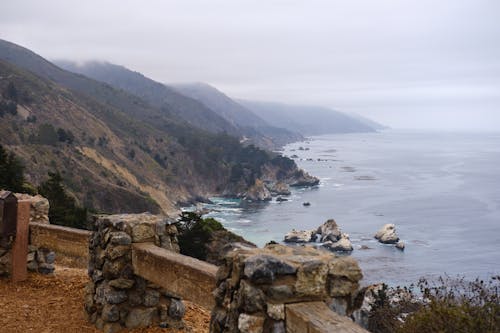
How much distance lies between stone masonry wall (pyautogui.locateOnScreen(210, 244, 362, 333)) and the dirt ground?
9.49ft

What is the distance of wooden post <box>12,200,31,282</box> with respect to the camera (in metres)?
8.59

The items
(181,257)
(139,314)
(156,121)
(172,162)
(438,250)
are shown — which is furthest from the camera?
(156,121)

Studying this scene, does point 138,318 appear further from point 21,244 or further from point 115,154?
point 115,154

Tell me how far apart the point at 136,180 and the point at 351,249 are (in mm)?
49576

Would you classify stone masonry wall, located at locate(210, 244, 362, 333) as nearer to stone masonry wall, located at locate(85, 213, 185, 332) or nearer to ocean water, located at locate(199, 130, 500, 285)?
stone masonry wall, located at locate(85, 213, 185, 332)

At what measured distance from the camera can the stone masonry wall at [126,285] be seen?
6.43m

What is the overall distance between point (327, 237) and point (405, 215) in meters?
18.0

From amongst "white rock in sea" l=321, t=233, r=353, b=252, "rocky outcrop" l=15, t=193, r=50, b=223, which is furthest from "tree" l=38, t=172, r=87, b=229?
"white rock in sea" l=321, t=233, r=353, b=252

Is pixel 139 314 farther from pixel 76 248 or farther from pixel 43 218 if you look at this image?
pixel 43 218

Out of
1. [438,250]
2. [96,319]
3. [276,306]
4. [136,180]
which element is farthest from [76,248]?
[136,180]

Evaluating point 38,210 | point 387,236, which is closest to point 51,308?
point 38,210

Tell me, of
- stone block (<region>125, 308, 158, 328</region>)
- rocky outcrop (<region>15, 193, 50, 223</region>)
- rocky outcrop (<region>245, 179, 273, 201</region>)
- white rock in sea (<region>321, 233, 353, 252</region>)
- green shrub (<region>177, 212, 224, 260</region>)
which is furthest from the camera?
rocky outcrop (<region>245, 179, 273, 201</region>)

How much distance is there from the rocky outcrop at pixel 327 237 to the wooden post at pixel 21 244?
52514mm

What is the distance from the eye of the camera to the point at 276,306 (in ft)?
12.6
